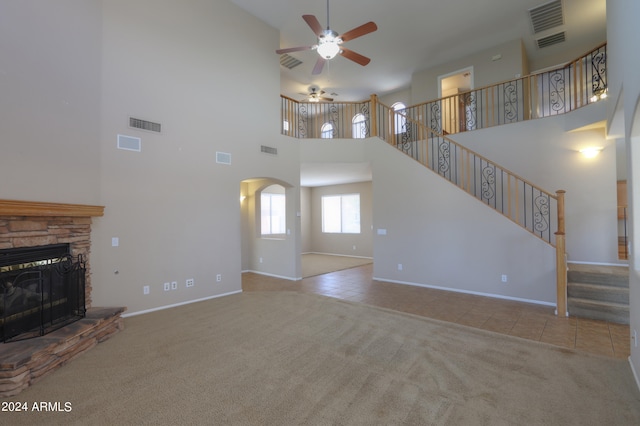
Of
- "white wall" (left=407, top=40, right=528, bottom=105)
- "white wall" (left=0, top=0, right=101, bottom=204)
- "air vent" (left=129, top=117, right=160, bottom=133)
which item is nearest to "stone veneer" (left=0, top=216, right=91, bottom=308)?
"white wall" (left=0, top=0, right=101, bottom=204)

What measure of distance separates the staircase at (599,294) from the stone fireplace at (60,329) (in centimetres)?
653

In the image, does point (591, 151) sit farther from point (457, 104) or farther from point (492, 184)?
point (457, 104)

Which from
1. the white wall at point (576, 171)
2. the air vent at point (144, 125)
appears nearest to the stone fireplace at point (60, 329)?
the air vent at point (144, 125)

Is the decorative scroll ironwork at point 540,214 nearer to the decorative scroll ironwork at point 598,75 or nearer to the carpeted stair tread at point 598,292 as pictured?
the carpeted stair tread at point 598,292

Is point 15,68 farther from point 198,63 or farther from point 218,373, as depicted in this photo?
point 218,373

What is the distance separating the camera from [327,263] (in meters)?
9.62

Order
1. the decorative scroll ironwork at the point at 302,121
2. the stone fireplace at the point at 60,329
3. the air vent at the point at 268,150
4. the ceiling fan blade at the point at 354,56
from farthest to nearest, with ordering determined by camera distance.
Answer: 1. the decorative scroll ironwork at the point at 302,121
2. the air vent at the point at 268,150
3. the ceiling fan blade at the point at 354,56
4. the stone fireplace at the point at 60,329

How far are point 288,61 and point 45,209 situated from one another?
22.4 feet

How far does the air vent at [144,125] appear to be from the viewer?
4.59 meters

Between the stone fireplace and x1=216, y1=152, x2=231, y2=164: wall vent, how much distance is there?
2126 mm

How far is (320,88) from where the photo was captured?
10.2m

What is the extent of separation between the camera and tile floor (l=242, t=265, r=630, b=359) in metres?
3.54

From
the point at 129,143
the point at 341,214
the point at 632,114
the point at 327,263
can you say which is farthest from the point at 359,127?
the point at 632,114

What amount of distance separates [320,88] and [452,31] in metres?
4.53
